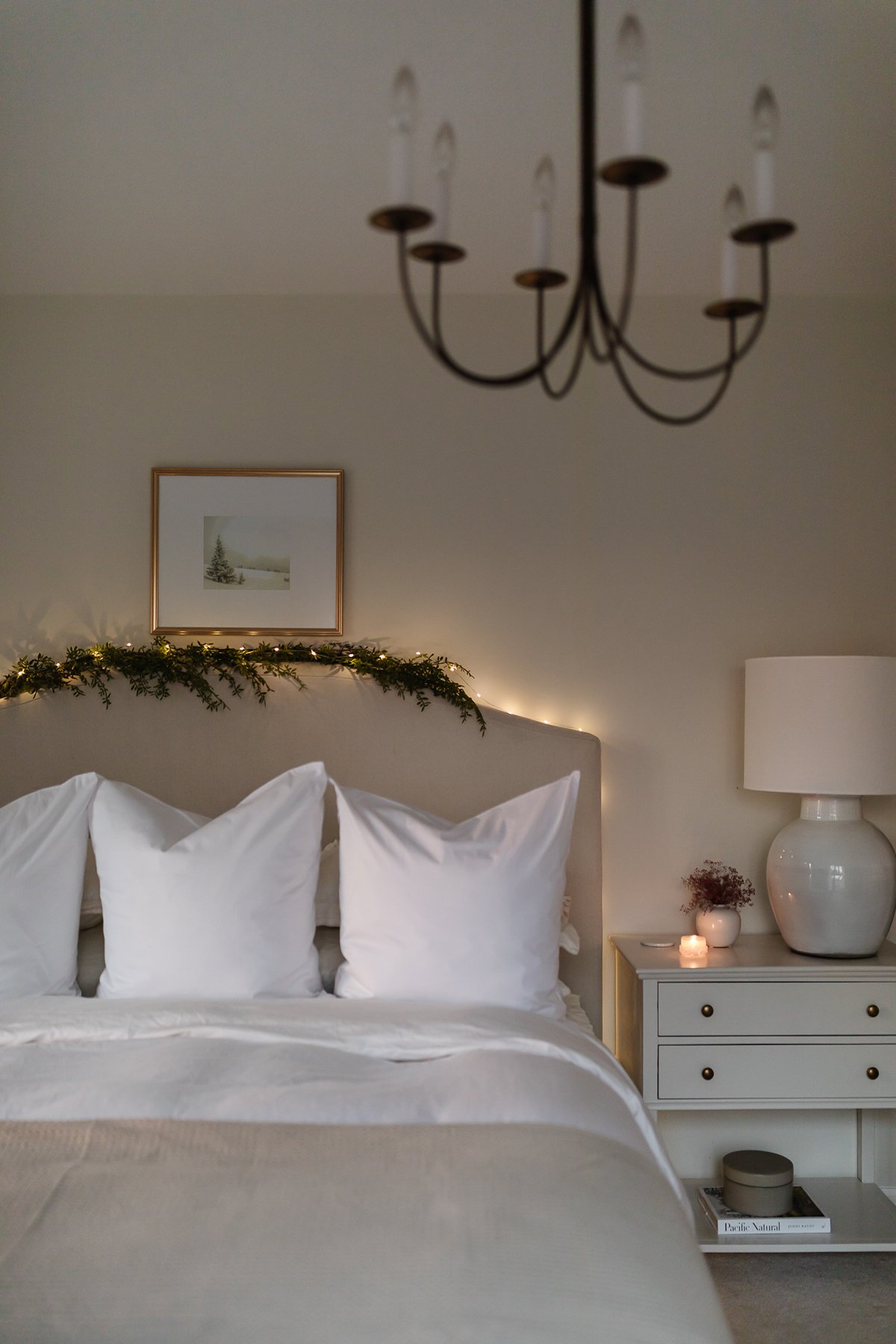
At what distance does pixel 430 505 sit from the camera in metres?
3.15

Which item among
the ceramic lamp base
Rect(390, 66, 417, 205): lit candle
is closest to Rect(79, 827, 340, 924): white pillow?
the ceramic lamp base

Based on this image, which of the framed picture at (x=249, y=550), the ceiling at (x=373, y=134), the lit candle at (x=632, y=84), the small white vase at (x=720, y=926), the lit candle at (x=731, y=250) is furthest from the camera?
the framed picture at (x=249, y=550)

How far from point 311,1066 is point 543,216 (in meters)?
1.47

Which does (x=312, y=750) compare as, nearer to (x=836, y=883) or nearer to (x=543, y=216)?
(x=836, y=883)

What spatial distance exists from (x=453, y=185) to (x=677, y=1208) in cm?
228

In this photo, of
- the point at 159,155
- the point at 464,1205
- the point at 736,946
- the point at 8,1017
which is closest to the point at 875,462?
the point at 736,946

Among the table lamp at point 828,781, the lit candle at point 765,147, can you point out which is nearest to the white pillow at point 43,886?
the table lamp at point 828,781

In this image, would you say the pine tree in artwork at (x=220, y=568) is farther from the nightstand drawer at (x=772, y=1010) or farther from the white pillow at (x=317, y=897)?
the nightstand drawer at (x=772, y=1010)

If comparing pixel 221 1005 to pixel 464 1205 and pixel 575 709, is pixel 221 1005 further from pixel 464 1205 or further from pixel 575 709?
pixel 575 709

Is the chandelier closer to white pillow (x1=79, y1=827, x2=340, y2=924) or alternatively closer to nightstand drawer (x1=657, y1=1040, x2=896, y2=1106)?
white pillow (x1=79, y1=827, x2=340, y2=924)

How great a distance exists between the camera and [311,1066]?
75.1 inches

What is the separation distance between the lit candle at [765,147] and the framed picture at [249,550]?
201 cm

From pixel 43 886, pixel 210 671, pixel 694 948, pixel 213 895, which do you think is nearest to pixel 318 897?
pixel 213 895

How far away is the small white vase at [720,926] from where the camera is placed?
294 centimetres
